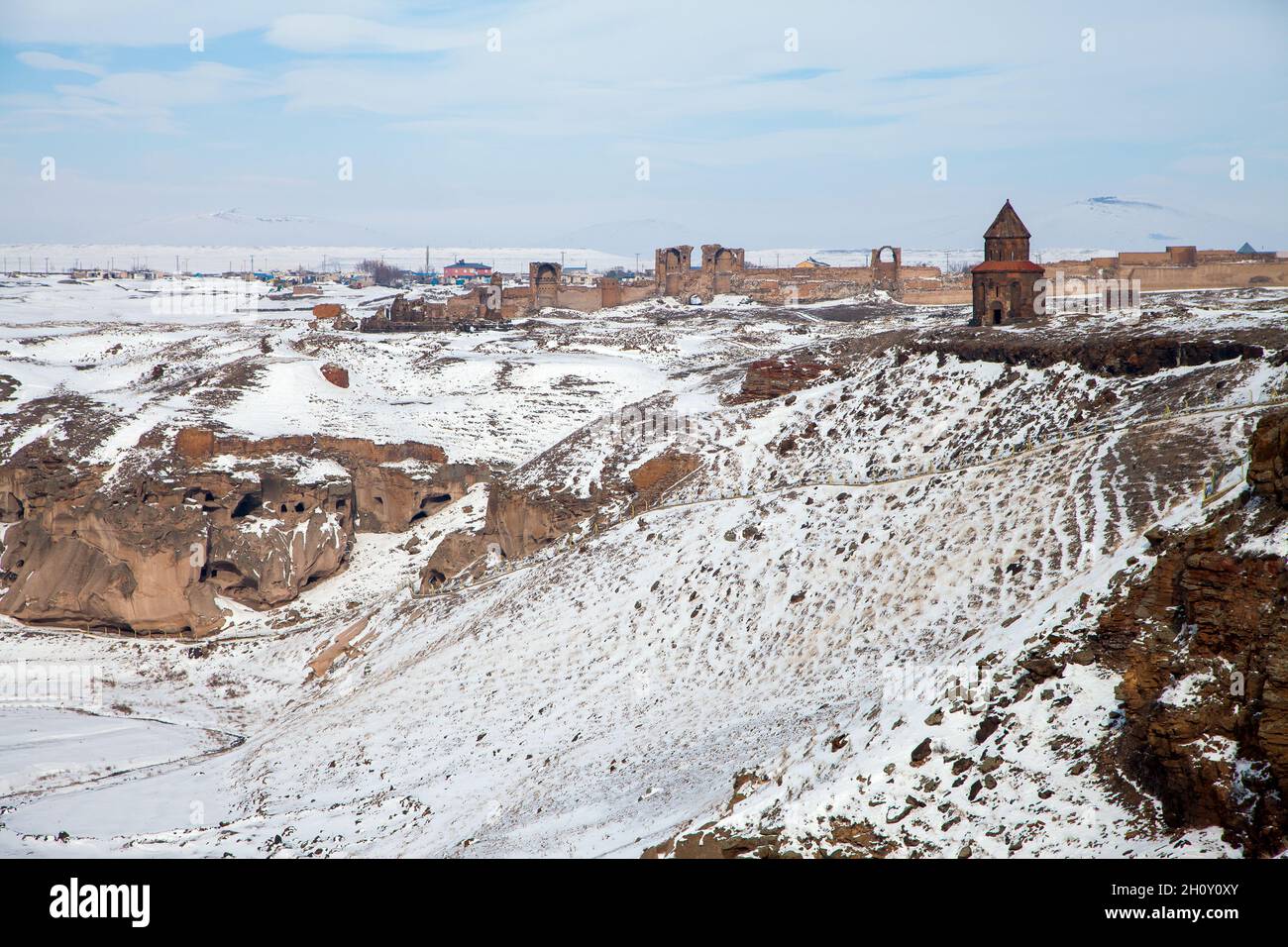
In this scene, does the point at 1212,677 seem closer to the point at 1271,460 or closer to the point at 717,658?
the point at 1271,460

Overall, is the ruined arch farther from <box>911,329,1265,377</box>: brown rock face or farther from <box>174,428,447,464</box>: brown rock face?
<box>911,329,1265,377</box>: brown rock face

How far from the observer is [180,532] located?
4666cm

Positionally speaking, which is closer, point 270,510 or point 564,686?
point 564,686

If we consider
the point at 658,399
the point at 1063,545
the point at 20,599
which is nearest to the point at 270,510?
the point at 20,599

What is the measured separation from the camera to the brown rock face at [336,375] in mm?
65500

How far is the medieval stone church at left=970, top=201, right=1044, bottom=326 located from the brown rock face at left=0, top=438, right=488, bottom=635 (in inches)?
1054

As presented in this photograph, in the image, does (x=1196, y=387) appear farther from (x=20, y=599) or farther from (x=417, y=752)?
(x=20, y=599)

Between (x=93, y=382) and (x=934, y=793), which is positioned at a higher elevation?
(x=93, y=382)

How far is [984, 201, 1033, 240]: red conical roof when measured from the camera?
168 feet

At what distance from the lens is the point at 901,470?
36.0 metres

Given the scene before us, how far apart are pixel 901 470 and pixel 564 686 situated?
14032 mm

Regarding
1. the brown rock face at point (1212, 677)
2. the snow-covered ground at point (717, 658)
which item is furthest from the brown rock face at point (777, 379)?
the brown rock face at point (1212, 677)

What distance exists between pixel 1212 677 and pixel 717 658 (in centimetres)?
1396

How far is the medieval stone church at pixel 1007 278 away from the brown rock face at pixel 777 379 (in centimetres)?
915
